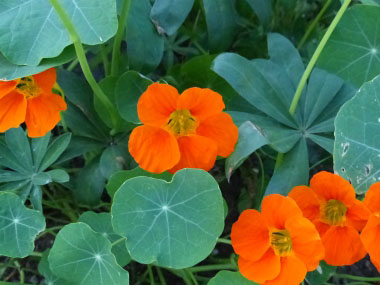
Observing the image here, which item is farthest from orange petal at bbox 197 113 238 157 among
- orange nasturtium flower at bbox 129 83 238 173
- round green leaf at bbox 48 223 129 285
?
round green leaf at bbox 48 223 129 285

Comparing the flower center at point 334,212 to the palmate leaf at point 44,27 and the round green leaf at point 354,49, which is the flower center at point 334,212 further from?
the palmate leaf at point 44,27

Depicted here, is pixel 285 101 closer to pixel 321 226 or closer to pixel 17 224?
pixel 321 226

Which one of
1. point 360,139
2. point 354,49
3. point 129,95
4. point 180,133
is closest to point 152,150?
point 180,133

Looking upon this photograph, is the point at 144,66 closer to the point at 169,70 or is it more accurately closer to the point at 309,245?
the point at 169,70

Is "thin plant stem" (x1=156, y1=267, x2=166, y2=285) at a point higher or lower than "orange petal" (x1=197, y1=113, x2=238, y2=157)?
lower

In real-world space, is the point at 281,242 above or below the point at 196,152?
below

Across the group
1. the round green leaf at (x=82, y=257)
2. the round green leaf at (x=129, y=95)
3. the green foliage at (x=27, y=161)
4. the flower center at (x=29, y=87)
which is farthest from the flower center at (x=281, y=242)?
the flower center at (x=29, y=87)

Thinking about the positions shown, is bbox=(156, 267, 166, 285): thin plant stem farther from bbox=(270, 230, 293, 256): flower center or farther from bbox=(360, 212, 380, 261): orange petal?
bbox=(360, 212, 380, 261): orange petal
